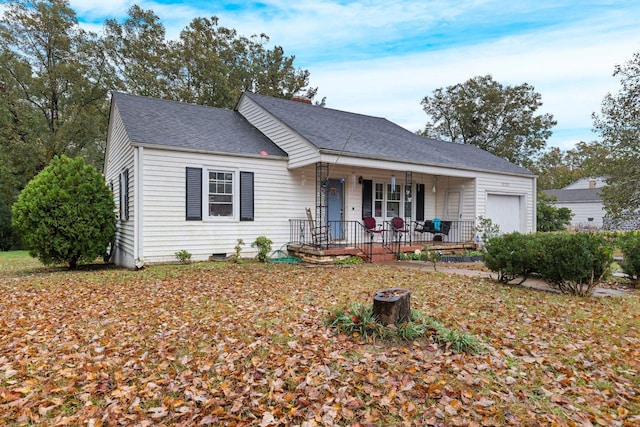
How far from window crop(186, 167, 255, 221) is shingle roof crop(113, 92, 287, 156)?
729mm

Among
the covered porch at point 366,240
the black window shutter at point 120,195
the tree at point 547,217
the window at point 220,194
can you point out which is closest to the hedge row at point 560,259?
the covered porch at point 366,240

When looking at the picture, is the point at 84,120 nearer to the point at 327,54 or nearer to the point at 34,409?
the point at 327,54

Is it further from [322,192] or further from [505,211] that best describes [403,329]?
[505,211]

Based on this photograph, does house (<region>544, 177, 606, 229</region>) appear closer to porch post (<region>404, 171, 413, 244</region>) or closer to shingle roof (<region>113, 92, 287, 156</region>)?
porch post (<region>404, 171, 413, 244</region>)

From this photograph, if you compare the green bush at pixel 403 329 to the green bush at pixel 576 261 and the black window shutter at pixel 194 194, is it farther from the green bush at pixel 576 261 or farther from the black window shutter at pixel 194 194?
the black window shutter at pixel 194 194

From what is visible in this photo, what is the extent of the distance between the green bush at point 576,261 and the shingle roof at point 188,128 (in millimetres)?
7880

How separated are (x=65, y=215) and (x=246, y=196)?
471 cm

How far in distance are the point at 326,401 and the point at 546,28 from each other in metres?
13.5

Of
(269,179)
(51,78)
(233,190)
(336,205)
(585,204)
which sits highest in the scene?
(51,78)

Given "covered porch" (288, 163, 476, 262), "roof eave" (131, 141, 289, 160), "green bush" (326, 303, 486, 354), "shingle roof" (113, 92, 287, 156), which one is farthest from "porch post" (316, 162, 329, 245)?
"green bush" (326, 303, 486, 354)

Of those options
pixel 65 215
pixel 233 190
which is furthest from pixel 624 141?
pixel 65 215

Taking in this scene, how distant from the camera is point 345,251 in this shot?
10.6 meters

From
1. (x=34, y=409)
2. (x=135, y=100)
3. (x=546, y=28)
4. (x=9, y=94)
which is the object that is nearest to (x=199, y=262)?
(x=135, y=100)

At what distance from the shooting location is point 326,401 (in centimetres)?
290
